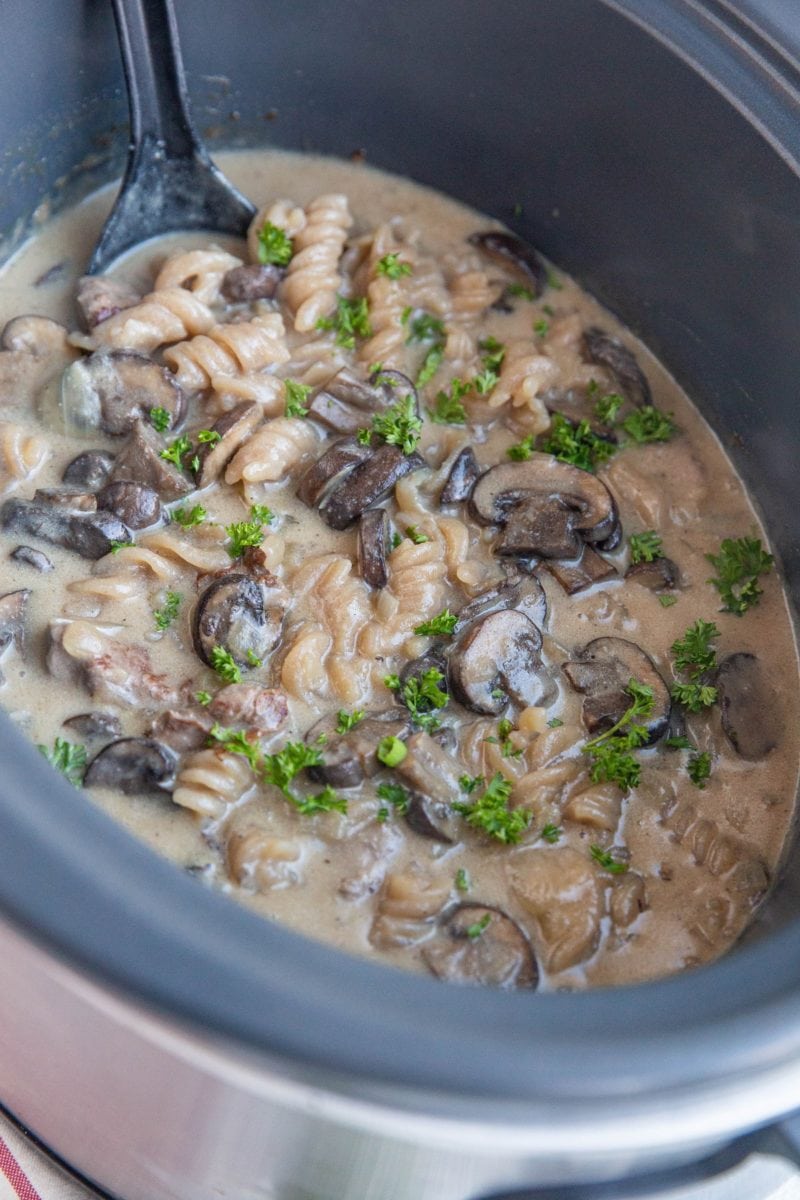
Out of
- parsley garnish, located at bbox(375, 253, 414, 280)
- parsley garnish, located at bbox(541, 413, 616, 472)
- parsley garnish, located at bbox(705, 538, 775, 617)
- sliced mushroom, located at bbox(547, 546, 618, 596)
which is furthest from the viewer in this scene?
parsley garnish, located at bbox(375, 253, 414, 280)

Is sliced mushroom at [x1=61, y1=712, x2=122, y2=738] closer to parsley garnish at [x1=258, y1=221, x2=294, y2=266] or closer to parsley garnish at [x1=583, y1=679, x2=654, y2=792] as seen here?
parsley garnish at [x1=583, y1=679, x2=654, y2=792]

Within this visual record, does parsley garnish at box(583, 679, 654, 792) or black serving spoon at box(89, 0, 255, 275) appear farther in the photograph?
black serving spoon at box(89, 0, 255, 275)

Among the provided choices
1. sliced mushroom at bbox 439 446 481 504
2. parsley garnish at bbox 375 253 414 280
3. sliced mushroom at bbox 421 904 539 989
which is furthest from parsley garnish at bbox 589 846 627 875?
parsley garnish at bbox 375 253 414 280

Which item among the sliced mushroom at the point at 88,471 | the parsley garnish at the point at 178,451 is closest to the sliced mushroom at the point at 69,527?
the sliced mushroom at the point at 88,471

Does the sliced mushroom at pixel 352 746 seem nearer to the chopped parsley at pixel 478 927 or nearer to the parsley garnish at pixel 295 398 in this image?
the chopped parsley at pixel 478 927

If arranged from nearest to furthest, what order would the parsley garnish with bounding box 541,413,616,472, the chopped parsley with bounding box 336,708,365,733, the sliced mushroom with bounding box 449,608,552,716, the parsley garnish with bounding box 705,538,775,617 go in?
the chopped parsley with bounding box 336,708,365,733 < the sliced mushroom with bounding box 449,608,552,716 < the parsley garnish with bounding box 705,538,775,617 < the parsley garnish with bounding box 541,413,616,472

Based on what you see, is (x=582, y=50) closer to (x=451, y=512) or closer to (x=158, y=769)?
(x=451, y=512)
